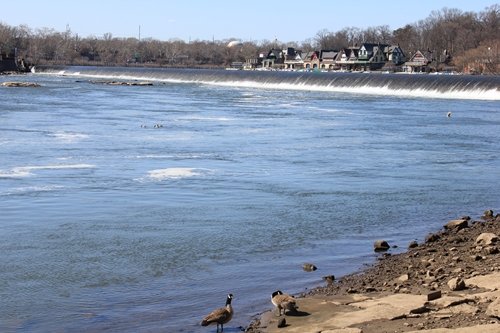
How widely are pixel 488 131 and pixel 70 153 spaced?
1972 cm

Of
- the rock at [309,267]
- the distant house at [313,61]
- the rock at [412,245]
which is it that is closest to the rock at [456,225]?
the rock at [412,245]

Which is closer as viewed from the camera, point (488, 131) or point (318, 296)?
point (318, 296)

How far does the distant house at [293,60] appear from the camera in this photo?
183375 millimetres

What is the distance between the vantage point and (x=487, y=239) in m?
12.7

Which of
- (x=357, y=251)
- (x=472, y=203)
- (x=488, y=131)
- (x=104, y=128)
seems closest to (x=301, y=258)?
(x=357, y=251)

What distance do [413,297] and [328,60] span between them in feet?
528

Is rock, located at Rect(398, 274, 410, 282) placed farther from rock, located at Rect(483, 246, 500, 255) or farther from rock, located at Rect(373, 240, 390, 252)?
rock, located at Rect(373, 240, 390, 252)

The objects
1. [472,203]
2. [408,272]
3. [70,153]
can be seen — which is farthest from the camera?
[70,153]

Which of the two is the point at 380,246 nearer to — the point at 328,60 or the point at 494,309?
the point at 494,309

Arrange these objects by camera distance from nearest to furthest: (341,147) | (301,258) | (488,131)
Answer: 1. (301,258)
2. (341,147)
3. (488,131)

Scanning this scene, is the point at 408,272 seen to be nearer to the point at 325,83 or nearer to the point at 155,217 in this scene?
the point at 155,217

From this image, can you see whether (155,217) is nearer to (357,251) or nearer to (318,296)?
(357,251)

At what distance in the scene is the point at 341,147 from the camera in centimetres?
2891

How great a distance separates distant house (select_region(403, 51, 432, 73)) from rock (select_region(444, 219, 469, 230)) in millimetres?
125175
